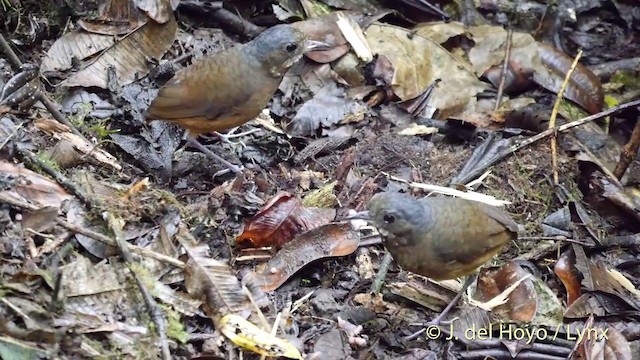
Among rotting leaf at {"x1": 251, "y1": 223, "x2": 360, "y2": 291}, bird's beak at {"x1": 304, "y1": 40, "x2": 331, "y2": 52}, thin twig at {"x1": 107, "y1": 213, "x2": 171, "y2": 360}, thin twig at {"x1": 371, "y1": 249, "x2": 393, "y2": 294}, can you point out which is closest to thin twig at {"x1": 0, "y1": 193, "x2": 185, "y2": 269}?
thin twig at {"x1": 107, "y1": 213, "x2": 171, "y2": 360}

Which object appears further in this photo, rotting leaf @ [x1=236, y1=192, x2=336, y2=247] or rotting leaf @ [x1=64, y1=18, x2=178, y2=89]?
rotting leaf @ [x1=64, y1=18, x2=178, y2=89]

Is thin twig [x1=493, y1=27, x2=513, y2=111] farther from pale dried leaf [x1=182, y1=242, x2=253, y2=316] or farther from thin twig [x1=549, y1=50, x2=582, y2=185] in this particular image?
pale dried leaf [x1=182, y1=242, x2=253, y2=316]

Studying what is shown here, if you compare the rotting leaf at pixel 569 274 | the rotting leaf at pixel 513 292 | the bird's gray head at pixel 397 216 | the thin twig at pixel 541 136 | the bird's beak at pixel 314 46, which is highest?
the bird's beak at pixel 314 46

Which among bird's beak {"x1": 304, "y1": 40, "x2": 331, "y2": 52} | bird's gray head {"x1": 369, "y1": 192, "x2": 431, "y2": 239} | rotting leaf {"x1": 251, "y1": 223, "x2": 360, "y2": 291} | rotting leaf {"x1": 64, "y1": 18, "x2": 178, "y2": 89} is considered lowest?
rotting leaf {"x1": 251, "y1": 223, "x2": 360, "y2": 291}

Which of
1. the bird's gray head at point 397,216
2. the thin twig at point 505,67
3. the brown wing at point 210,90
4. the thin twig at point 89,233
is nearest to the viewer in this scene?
the thin twig at point 89,233

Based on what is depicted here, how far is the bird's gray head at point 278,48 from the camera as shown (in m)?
5.32

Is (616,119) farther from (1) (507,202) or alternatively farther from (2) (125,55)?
(2) (125,55)

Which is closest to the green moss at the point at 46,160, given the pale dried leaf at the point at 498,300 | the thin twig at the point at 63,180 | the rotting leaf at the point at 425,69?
the thin twig at the point at 63,180

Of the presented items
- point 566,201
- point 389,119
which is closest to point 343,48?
point 389,119

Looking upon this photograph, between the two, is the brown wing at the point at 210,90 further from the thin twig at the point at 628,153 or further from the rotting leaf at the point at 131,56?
the thin twig at the point at 628,153

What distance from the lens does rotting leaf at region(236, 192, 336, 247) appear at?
4.63 metres

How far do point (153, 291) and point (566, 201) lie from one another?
2.98 meters

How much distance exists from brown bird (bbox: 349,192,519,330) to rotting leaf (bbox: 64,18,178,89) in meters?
2.34

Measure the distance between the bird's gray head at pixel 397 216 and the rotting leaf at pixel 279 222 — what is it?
2.08 ft
